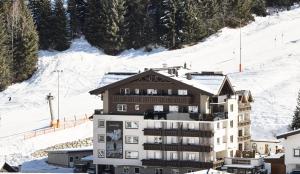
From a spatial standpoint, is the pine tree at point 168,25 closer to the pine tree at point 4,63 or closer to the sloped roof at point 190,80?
the pine tree at point 4,63

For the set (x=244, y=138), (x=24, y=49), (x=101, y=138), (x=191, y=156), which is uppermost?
(x=24, y=49)

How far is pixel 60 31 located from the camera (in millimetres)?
135625

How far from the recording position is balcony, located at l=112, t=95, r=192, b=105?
259ft

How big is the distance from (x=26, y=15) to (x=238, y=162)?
63.0 metres

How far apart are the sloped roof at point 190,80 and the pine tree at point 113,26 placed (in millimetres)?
50047

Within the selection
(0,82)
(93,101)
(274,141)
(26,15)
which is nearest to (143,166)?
(274,141)

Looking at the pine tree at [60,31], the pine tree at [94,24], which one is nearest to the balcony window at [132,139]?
the pine tree at [94,24]

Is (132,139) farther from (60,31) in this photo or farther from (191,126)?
(60,31)

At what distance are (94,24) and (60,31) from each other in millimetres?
5722

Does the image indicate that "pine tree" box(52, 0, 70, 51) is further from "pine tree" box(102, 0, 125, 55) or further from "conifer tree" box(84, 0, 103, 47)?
"pine tree" box(102, 0, 125, 55)

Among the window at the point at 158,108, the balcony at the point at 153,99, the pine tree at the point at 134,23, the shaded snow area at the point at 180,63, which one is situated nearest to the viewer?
the balcony at the point at 153,99

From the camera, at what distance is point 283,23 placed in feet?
459

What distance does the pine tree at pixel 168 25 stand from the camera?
133000mm

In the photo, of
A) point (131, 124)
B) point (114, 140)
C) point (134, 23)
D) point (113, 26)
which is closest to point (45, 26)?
point (113, 26)
